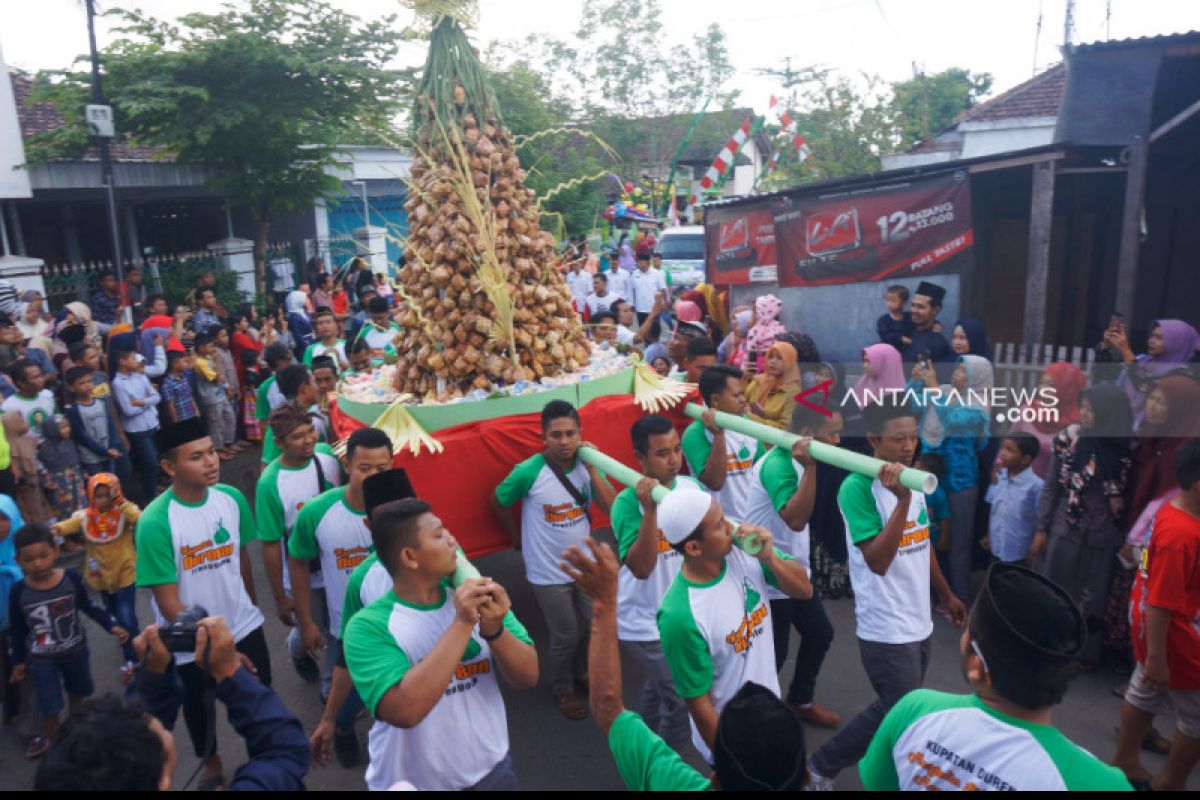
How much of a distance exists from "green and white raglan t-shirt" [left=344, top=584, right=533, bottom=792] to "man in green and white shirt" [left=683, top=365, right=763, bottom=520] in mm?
2161

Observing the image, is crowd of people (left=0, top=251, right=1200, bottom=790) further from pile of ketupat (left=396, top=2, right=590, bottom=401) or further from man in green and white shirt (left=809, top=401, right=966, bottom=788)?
pile of ketupat (left=396, top=2, right=590, bottom=401)

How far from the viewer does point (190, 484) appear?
382 centimetres

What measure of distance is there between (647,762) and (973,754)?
0.78m

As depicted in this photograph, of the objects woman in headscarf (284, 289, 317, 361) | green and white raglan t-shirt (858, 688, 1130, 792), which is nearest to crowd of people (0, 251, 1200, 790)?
green and white raglan t-shirt (858, 688, 1130, 792)

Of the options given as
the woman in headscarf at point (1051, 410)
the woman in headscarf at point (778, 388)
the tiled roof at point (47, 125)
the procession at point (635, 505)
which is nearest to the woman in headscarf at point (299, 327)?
the procession at point (635, 505)

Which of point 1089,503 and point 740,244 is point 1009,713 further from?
point 740,244

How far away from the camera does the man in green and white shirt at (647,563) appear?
3.62 m

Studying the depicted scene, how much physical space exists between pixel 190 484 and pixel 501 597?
2.17 metres

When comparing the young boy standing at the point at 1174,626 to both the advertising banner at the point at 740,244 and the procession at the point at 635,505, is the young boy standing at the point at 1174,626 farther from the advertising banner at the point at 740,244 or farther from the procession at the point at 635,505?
the advertising banner at the point at 740,244

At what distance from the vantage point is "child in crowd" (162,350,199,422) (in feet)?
28.3

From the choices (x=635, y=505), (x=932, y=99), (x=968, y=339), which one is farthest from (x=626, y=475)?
(x=932, y=99)

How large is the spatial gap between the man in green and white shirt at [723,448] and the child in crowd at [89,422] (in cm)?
532

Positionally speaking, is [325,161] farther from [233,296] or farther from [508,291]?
[508,291]

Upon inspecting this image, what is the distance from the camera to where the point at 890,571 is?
3.51 m
